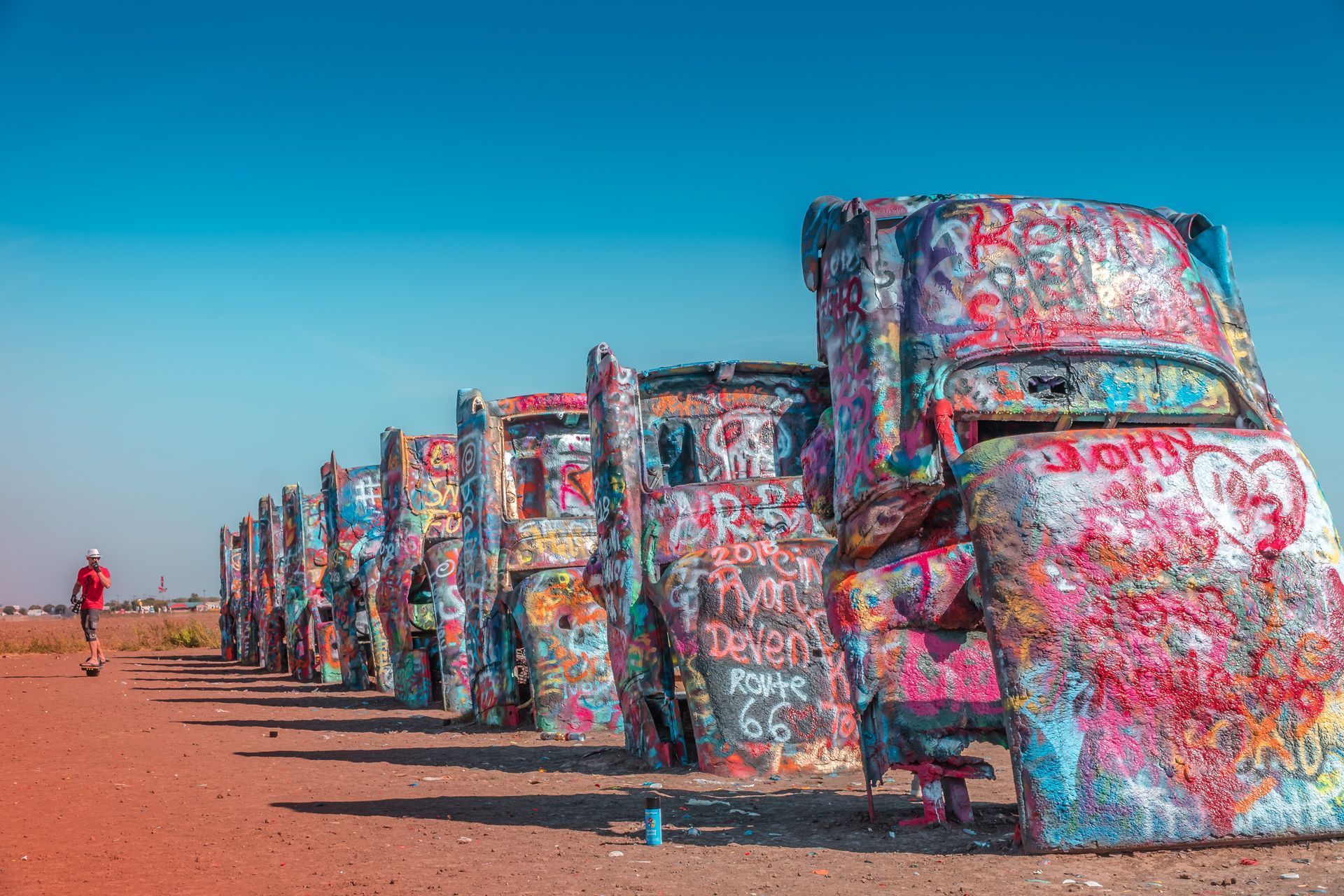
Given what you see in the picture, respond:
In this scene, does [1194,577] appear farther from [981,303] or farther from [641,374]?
[641,374]

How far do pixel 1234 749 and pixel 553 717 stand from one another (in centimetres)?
811

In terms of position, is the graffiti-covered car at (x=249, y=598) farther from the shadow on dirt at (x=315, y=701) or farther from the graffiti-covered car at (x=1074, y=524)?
the graffiti-covered car at (x=1074, y=524)

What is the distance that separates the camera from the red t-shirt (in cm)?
2189

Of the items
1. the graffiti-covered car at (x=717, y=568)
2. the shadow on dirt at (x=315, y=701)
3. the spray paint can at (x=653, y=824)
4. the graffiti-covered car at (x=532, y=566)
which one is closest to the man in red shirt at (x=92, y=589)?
the shadow on dirt at (x=315, y=701)

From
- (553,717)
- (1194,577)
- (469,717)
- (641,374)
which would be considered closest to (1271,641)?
(1194,577)

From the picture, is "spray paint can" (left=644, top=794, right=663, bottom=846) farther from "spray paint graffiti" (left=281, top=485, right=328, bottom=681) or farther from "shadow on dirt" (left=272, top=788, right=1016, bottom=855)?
"spray paint graffiti" (left=281, top=485, right=328, bottom=681)

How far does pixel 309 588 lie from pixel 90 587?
4099mm

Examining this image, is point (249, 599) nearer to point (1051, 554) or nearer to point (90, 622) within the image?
point (90, 622)

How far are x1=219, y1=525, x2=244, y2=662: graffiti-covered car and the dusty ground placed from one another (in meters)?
23.8

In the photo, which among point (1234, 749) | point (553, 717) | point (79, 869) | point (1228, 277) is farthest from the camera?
point (553, 717)

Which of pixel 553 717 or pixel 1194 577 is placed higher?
pixel 1194 577

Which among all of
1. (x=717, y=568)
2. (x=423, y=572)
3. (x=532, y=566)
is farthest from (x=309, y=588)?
(x=717, y=568)

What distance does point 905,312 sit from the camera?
249 inches

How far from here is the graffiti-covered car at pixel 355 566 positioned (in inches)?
816
